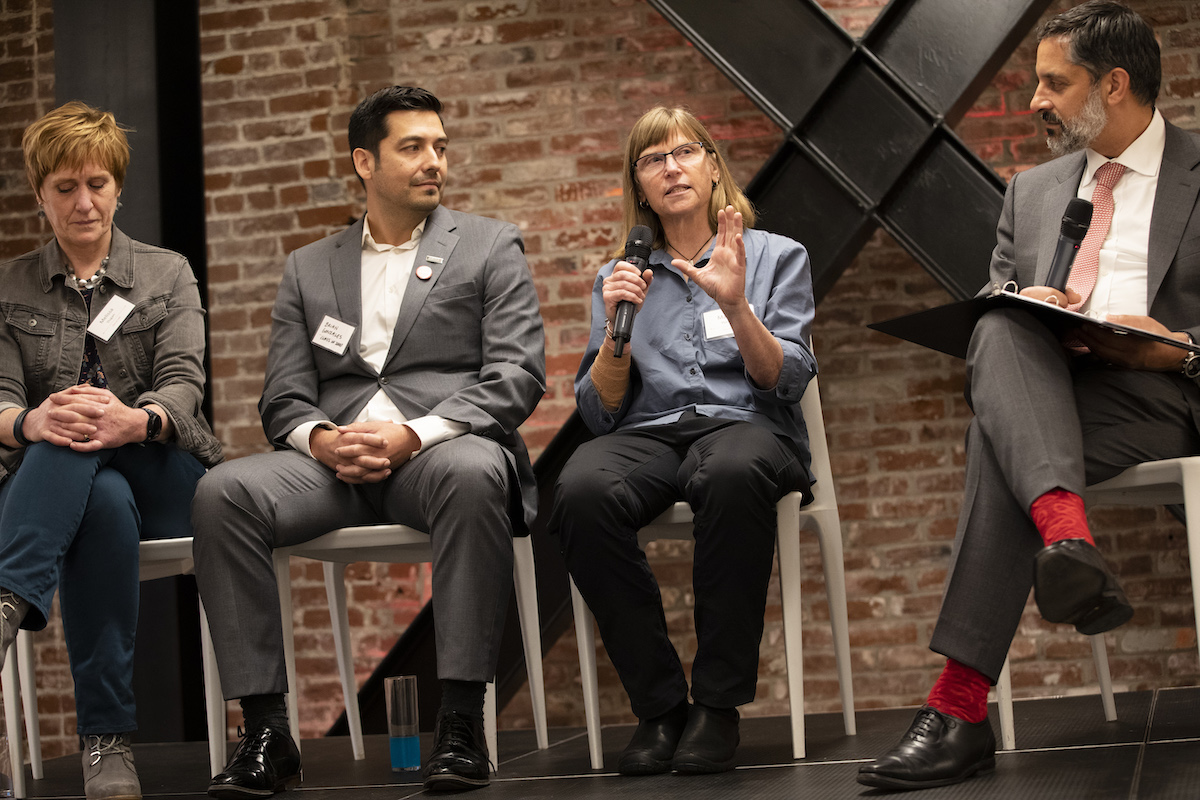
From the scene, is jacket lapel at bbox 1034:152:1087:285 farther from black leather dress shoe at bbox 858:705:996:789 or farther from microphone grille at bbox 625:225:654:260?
black leather dress shoe at bbox 858:705:996:789

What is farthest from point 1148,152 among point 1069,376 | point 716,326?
point 716,326

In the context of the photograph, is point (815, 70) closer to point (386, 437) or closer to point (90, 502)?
point (386, 437)

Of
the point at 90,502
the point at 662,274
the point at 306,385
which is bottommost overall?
the point at 90,502

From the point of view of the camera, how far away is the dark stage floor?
1685 mm

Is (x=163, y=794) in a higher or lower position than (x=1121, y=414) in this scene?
lower

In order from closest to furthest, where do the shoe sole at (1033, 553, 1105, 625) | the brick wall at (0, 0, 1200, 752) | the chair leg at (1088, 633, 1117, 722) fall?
the shoe sole at (1033, 553, 1105, 625)
the chair leg at (1088, 633, 1117, 722)
the brick wall at (0, 0, 1200, 752)

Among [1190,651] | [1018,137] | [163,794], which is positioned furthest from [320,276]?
[1190,651]

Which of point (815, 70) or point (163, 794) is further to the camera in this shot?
point (815, 70)

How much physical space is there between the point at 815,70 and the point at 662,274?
95 centimetres

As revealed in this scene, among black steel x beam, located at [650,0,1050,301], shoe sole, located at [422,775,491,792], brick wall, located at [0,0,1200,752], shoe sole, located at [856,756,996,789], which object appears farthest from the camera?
brick wall, located at [0,0,1200,752]

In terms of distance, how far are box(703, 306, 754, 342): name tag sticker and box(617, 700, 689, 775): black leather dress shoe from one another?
0.73 meters

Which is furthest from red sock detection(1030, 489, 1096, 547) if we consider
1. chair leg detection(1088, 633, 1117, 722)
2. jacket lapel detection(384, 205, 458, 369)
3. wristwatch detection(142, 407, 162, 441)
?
wristwatch detection(142, 407, 162, 441)

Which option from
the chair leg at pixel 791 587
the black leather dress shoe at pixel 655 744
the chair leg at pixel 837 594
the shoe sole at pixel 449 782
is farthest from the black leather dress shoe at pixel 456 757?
the chair leg at pixel 837 594

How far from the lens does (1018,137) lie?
3.40 metres
